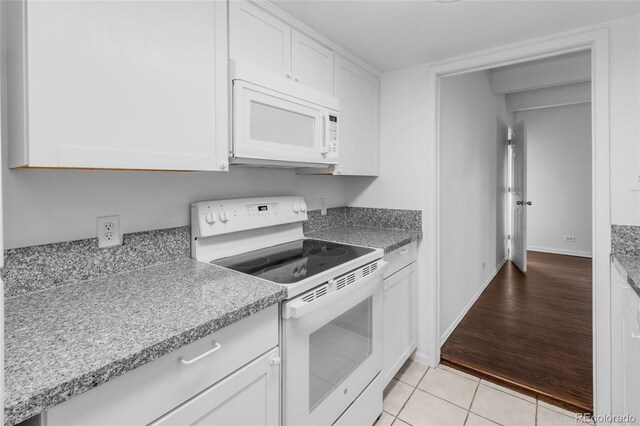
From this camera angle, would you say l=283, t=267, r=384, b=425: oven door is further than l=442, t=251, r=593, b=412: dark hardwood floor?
No

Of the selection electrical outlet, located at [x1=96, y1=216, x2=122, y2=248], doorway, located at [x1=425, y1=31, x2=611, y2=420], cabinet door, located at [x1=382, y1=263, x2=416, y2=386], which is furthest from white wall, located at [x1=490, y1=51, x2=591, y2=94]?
electrical outlet, located at [x1=96, y1=216, x2=122, y2=248]

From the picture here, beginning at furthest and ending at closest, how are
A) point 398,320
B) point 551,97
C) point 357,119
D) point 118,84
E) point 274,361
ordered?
Answer: point 551,97, point 357,119, point 398,320, point 274,361, point 118,84

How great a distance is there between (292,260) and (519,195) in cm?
→ 397

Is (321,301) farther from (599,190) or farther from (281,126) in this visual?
(599,190)

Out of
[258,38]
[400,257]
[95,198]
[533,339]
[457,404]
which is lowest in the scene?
[457,404]

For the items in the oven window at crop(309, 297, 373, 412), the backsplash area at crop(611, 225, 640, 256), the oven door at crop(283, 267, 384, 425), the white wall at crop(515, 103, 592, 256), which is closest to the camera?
the oven door at crop(283, 267, 384, 425)

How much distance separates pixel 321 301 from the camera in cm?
126

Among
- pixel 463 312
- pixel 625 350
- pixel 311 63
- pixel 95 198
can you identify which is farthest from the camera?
pixel 463 312

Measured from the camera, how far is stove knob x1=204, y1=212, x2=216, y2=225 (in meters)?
1.52

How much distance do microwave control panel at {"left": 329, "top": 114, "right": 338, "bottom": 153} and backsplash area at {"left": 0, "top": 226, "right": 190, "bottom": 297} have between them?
89 centimetres

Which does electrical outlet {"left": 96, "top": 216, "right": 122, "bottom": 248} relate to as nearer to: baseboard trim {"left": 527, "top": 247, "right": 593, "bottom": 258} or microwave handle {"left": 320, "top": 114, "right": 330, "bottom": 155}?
microwave handle {"left": 320, "top": 114, "right": 330, "bottom": 155}

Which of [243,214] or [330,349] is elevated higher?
[243,214]

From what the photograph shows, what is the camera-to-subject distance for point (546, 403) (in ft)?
6.31

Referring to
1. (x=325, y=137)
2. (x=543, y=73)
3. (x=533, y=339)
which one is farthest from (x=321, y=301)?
(x=543, y=73)
